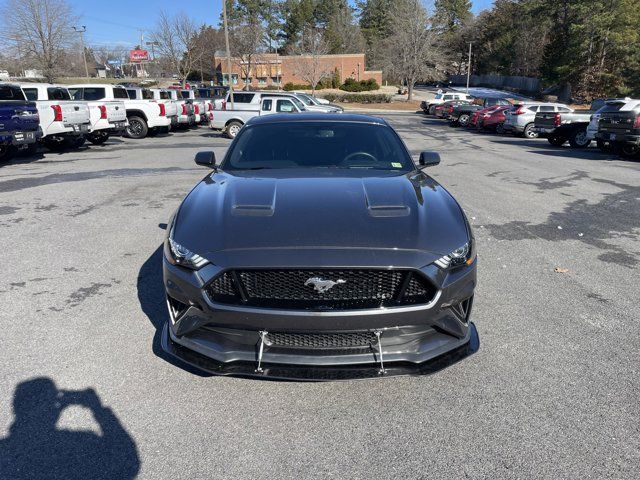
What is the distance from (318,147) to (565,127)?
723 inches

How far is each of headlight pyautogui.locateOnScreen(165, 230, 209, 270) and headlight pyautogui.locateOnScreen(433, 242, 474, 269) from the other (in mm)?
1339

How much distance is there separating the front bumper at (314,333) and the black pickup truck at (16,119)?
11321mm

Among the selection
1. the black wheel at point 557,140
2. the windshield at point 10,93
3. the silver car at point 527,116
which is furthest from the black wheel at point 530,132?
the windshield at point 10,93

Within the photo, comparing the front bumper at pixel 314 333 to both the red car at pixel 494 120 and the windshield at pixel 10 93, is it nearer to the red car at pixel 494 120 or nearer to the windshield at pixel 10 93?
the windshield at pixel 10 93

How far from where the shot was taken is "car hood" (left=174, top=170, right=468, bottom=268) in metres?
2.79

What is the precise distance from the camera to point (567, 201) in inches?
356

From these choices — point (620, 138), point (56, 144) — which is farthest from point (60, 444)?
point (620, 138)

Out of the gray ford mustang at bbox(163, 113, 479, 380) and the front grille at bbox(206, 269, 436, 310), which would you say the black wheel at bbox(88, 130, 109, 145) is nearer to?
the gray ford mustang at bbox(163, 113, 479, 380)

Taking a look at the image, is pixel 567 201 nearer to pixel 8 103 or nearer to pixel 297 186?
pixel 297 186

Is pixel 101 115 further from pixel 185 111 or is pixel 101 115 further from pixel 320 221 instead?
pixel 320 221

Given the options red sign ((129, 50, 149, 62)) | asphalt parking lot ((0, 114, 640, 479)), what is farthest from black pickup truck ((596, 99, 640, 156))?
red sign ((129, 50, 149, 62))

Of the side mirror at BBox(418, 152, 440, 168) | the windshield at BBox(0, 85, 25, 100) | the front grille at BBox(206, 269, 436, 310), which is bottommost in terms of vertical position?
the front grille at BBox(206, 269, 436, 310)

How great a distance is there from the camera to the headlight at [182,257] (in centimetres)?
287

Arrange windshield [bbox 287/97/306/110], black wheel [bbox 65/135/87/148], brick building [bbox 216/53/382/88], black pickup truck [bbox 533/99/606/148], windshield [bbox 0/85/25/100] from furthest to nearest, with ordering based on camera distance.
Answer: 1. brick building [bbox 216/53/382/88]
2. windshield [bbox 287/97/306/110]
3. black pickup truck [bbox 533/99/606/148]
4. black wheel [bbox 65/135/87/148]
5. windshield [bbox 0/85/25/100]
